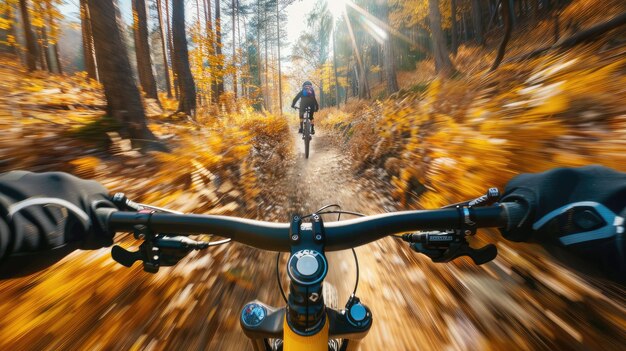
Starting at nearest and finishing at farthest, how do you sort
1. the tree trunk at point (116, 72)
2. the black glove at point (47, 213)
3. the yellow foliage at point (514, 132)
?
the black glove at point (47, 213) → the yellow foliage at point (514, 132) → the tree trunk at point (116, 72)

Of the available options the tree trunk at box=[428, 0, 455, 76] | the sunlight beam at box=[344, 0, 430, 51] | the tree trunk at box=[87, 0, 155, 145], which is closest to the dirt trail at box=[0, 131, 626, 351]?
the tree trunk at box=[87, 0, 155, 145]

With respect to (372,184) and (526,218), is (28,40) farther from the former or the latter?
(526,218)

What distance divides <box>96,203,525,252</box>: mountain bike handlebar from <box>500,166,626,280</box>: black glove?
0.08 metres

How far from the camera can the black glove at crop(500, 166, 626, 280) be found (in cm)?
97

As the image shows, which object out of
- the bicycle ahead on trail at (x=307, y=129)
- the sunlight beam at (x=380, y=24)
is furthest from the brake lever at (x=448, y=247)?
the sunlight beam at (x=380, y=24)

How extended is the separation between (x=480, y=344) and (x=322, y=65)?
3901cm

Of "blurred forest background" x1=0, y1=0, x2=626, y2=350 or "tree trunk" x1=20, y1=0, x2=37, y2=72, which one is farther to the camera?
"tree trunk" x1=20, y1=0, x2=37, y2=72

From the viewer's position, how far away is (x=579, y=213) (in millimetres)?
1033

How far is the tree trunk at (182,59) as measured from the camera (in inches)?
361

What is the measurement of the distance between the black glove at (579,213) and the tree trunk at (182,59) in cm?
1045

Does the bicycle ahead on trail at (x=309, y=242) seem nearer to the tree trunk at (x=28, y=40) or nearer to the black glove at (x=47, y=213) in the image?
the black glove at (x=47, y=213)

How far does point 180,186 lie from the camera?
4070 millimetres

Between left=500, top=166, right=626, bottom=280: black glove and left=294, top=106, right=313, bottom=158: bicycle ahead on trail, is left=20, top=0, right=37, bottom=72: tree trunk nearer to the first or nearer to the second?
left=294, top=106, right=313, bottom=158: bicycle ahead on trail

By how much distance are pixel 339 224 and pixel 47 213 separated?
115 cm
